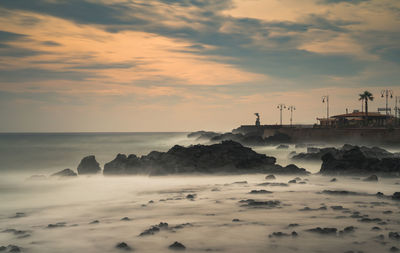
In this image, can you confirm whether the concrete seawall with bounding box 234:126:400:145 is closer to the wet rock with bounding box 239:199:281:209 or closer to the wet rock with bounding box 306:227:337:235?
the wet rock with bounding box 239:199:281:209

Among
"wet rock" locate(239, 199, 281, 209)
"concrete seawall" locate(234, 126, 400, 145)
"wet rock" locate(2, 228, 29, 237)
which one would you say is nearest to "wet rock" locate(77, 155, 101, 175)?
"wet rock" locate(239, 199, 281, 209)

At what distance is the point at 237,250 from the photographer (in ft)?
31.7

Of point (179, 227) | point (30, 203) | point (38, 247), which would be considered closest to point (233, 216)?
point (179, 227)

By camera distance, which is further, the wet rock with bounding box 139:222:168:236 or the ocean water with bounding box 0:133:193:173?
the ocean water with bounding box 0:133:193:173

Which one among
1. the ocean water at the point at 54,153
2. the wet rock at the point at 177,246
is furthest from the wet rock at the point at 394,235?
the ocean water at the point at 54,153

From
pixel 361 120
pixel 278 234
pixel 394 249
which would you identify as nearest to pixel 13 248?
pixel 278 234

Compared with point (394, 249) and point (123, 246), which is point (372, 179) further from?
point (123, 246)

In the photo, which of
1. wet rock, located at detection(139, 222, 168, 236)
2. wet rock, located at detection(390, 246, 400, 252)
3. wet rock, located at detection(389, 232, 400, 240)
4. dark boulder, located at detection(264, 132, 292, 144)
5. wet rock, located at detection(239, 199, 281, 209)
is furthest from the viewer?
dark boulder, located at detection(264, 132, 292, 144)

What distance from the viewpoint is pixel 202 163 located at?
27.2 m

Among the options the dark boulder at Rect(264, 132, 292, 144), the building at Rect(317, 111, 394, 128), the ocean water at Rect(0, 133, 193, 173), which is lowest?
the ocean water at Rect(0, 133, 193, 173)

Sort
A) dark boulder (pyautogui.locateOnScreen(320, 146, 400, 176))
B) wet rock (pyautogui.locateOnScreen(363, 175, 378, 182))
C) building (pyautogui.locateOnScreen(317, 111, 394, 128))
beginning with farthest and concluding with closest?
1. building (pyautogui.locateOnScreen(317, 111, 394, 128))
2. dark boulder (pyautogui.locateOnScreen(320, 146, 400, 176))
3. wet rock (pyautogui.locateOnScreen(363, 175, 378, 182))

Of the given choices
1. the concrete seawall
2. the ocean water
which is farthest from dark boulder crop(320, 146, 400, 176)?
the concrete seawall

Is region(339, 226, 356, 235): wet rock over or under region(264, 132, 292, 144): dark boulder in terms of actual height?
under

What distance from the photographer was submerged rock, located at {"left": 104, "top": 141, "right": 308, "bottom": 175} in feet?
86.7
